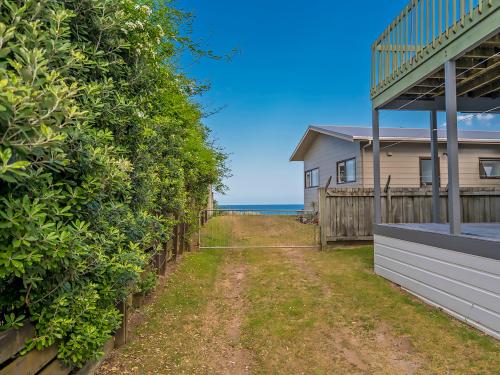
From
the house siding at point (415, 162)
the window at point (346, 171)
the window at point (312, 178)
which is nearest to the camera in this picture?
the house siding at point (415, 162)

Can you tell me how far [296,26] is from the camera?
1555 centimetres

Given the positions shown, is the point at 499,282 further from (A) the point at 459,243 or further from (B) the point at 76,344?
(B) the point at 76,344

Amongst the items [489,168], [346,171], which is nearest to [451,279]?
[346,171]

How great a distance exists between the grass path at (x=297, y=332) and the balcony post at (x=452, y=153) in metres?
1.43

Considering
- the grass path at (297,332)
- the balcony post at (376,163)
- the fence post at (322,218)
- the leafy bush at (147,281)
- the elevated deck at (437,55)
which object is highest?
the elevated deck at (437,55)

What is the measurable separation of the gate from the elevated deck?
4.51m

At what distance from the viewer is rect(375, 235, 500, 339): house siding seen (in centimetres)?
386

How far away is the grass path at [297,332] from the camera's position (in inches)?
130

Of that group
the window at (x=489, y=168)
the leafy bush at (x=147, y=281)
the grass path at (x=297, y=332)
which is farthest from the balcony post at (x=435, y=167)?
the window at (x=489, y=168)

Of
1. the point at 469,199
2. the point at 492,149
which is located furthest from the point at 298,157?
the point at 469,199

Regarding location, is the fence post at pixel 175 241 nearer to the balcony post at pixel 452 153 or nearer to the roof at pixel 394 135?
the balcony post at pixel 452 153

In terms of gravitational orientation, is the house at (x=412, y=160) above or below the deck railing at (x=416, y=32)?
below

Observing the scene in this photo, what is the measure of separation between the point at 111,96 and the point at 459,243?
15.4 ft

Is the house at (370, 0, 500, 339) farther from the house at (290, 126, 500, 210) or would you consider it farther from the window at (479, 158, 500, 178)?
the window at (479, 158, 500, 178)
